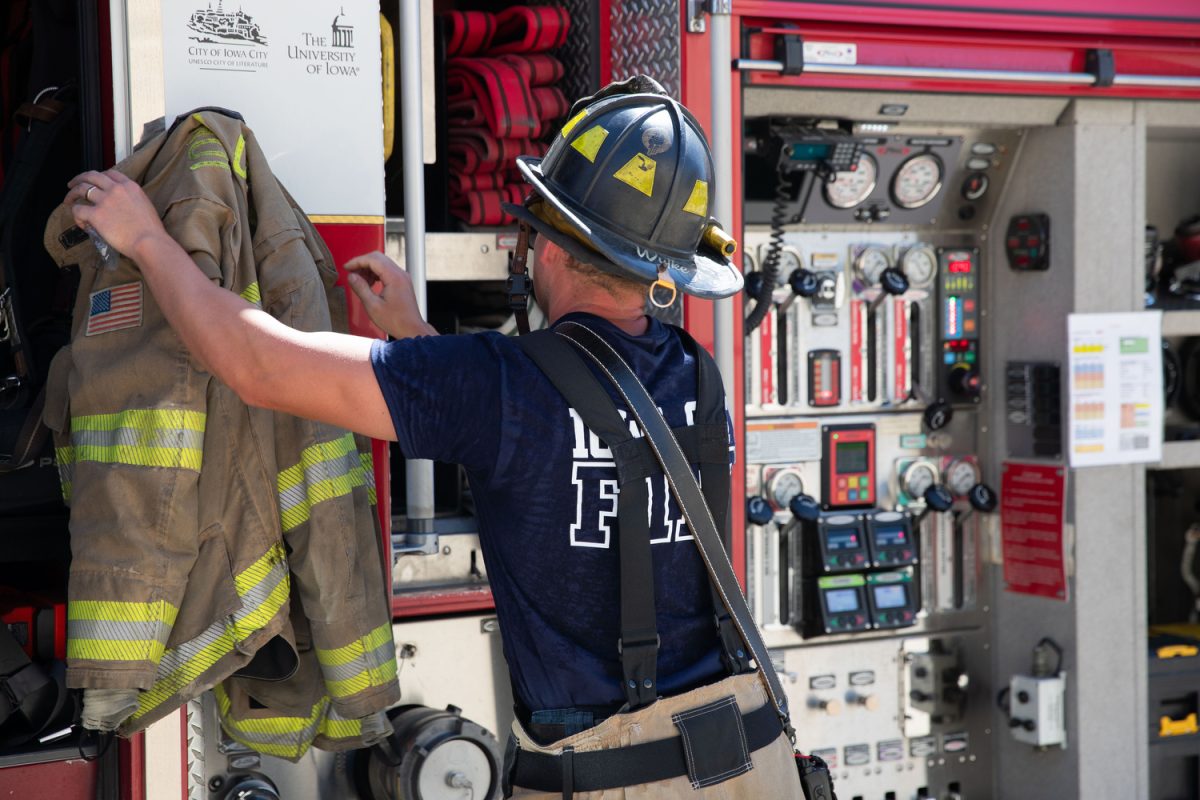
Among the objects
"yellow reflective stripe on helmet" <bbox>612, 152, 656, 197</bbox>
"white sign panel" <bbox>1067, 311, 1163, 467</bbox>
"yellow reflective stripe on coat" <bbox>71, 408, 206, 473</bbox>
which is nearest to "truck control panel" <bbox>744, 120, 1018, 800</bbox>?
"white sign panel" <bbox>1067, 311, 1163, 467</bbox>

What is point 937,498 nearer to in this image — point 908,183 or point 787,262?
point 787,262

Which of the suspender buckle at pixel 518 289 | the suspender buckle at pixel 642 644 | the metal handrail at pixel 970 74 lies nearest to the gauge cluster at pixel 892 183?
the metal handrail at pixel 970 74

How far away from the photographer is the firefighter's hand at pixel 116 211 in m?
2.22

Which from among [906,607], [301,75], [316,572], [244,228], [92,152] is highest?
[301,75]

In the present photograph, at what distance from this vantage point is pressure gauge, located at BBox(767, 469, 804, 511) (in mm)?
4398

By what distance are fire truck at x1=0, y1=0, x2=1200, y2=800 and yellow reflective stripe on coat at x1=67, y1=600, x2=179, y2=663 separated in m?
1.01

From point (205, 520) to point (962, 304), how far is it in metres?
3.06

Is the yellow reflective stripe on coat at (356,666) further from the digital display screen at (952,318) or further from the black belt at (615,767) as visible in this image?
the digital display screen at (952,318)

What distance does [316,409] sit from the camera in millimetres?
2023

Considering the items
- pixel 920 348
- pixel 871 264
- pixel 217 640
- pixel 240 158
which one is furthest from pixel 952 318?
pixel 217 640

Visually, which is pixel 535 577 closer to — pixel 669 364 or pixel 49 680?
pixel 669 364

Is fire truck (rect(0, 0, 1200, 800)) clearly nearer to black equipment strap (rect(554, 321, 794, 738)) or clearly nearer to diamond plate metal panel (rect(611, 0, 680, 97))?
diamond plate metal panel (rect(611, 0, 680, 97))

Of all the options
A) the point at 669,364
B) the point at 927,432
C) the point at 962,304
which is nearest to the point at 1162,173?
the point at 962,304

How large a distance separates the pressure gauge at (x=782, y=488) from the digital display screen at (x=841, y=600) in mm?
332
